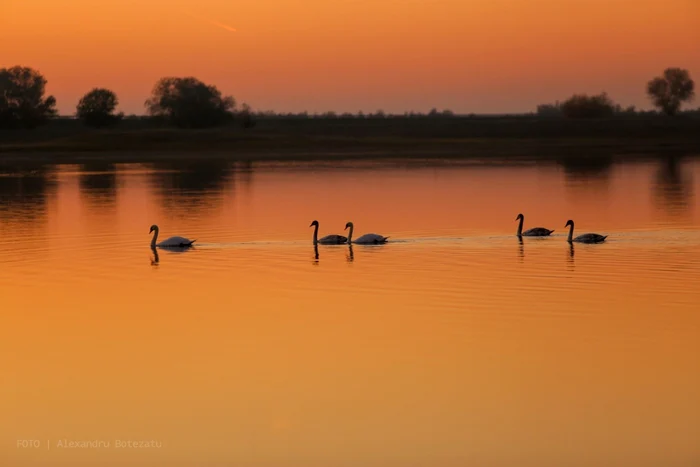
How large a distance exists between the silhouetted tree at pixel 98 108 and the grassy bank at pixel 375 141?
4434 millimetres

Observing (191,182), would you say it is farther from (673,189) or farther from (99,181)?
(673,189)

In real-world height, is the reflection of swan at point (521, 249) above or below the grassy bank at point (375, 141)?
below

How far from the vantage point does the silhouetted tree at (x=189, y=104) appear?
10394cm

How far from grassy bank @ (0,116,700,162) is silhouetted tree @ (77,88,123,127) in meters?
4.43

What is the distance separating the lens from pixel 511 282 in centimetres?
1997

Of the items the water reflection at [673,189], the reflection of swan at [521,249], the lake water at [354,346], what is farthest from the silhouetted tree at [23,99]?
the reflection of swan at [521,249]

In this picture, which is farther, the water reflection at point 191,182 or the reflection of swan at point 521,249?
the water reflection at point 191,182

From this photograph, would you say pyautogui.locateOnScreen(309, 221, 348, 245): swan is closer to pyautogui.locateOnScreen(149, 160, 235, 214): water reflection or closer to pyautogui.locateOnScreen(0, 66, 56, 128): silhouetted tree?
pyautogui.locateOnScreen(149, 160, 235, 214): water reflection

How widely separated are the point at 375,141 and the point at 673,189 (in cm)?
4915

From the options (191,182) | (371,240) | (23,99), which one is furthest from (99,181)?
(23,99)

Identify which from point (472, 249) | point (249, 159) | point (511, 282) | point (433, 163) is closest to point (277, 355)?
point (511, 282)

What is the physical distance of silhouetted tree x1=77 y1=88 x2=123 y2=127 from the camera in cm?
10638

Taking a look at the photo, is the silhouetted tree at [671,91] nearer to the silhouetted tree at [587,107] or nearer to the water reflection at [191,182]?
the silhouetted tree at [587,107]

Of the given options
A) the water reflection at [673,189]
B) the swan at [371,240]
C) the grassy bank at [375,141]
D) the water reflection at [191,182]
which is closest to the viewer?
the swan at [371,240]
